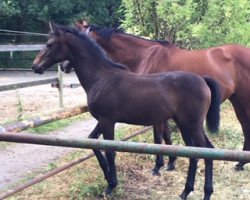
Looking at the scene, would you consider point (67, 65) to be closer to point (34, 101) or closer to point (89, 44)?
point (89, 44)

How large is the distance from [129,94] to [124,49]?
4.86 feet

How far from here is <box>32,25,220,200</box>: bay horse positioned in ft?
14.3

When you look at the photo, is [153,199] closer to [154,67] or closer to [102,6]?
[154,67]

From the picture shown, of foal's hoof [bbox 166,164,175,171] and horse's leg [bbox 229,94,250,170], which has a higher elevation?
horse's leg [bbox 229,94,250,170]

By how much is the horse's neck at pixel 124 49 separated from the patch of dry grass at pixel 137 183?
3.80 ft

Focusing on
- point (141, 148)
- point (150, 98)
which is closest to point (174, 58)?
point (150, 98)

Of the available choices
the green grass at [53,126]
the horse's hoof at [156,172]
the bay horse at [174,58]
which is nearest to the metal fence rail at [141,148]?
the horse's hoof at [156,172]

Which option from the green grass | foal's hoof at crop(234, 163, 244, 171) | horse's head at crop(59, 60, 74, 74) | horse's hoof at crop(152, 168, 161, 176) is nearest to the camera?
horse's head at crop(59, 60, 74, 74)

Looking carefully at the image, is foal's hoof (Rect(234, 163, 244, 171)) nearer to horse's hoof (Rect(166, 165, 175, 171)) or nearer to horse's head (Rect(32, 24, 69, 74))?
horse's hoof (Rect(166, 165, 175, 171))

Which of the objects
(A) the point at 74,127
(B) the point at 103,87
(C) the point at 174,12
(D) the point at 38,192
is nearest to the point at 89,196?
(D) the point at 38,192

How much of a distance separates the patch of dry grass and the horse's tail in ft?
2.16

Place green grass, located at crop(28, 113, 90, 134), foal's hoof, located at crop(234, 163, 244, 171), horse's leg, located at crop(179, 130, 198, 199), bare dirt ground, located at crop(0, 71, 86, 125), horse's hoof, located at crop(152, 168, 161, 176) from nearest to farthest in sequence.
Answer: horse's leg, located at crop(179, 130, 198, 199), horse's hoof, located at crop(152, 168, 161, 176), foal's hoof, located at crop(234, 163, 244, 171), green grass, located at crop(28, 113, 90, 134), bare dirt ground, located at crop(0, 71, 86, 125)

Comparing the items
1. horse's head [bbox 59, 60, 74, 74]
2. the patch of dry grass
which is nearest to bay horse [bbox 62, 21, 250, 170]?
the patch of dry grass

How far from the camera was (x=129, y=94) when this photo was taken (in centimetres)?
434
